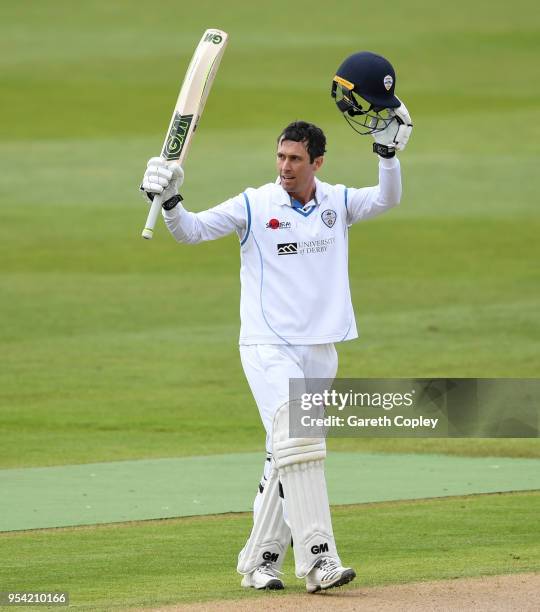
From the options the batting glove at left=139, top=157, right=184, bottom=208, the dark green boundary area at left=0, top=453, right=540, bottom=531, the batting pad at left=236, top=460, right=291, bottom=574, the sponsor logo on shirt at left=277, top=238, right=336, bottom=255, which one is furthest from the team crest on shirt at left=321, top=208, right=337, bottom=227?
the dark green boundary area at left=0, top=453, right=540, bottom=531

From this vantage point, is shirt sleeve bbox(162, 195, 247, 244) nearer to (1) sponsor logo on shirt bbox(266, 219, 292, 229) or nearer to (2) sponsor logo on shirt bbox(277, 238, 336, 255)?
(1) sponsor logo on shirt bbox(266, 219, 292, 229)

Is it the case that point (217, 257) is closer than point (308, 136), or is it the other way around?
point (308, 136)

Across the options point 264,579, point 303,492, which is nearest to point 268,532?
point 264,579

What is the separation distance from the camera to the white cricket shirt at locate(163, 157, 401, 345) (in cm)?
668

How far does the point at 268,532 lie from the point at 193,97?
6.98 ft

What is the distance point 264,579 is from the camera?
6707 mm

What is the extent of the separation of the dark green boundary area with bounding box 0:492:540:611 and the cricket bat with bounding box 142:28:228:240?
166cm

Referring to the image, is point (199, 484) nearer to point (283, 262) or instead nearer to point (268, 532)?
point (268, 532)

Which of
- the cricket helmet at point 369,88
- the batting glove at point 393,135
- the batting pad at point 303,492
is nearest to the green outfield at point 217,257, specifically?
the batting pad at point 303,492

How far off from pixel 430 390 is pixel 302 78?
96.6 ft

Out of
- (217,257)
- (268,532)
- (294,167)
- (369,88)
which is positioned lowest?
(268,532)

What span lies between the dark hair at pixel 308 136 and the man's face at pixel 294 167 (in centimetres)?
2

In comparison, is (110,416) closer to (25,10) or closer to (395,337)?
(395,337)

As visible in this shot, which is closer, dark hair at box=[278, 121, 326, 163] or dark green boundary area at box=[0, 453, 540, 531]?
dark hair at box=[278, 121, 326, 163]
